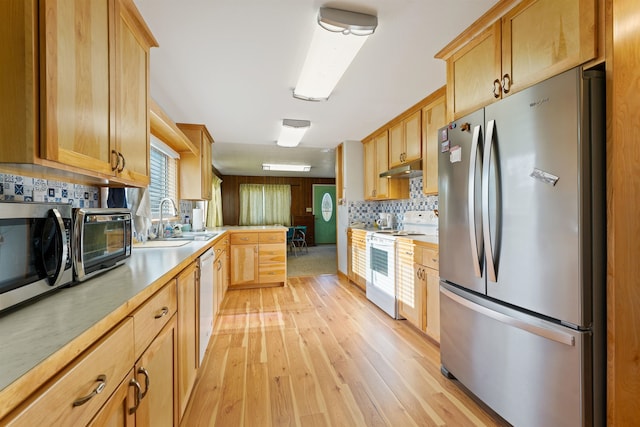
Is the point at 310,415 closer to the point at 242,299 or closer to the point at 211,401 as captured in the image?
the point at 211,401

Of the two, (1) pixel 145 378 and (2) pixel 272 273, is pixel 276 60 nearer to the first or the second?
(1) pixel 145 378

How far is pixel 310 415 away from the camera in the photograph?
153 centimetres

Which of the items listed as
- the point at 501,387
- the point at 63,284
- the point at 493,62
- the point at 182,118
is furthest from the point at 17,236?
the point at 182,118

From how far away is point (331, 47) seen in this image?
5.77 feet

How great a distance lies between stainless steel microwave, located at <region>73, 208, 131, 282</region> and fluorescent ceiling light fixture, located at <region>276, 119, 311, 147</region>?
2.21m

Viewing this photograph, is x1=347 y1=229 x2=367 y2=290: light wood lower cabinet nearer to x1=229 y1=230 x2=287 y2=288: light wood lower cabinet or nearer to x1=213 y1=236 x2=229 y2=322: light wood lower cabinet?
x1=229 y1=230 x2=287 y2=288: light wood lower cabinet

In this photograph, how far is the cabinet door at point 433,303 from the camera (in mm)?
2223

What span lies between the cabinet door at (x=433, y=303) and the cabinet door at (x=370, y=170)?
1975 millimetres

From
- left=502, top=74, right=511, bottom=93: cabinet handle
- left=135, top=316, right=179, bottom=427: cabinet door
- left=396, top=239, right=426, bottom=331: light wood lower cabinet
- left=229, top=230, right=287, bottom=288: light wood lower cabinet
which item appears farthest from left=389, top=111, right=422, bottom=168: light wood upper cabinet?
left=135, top=316, right=179, bottom=427: cabinet door

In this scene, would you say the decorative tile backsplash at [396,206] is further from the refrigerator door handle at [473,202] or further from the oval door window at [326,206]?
the oval door window at [326,206]

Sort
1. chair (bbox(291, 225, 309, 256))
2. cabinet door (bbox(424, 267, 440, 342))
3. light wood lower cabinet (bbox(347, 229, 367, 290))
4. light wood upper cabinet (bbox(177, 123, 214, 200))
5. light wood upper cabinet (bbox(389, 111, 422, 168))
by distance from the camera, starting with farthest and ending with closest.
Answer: chair (bbox(291, 225, 309, 256)) → light wood lower cabinet (bbox(347, 229, 367, 290)) → light wood upper cabinet (bbox(177, 123, 214, 200)) → light wood upper cabinet (bbox(389, 111, 422, 168)) → cabinet door (bbox(424, 267, 440, 342))

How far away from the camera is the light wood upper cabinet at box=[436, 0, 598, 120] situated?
117cm

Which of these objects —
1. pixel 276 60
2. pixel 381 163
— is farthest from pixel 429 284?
pixel 276 60

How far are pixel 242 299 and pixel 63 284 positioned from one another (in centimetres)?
280
